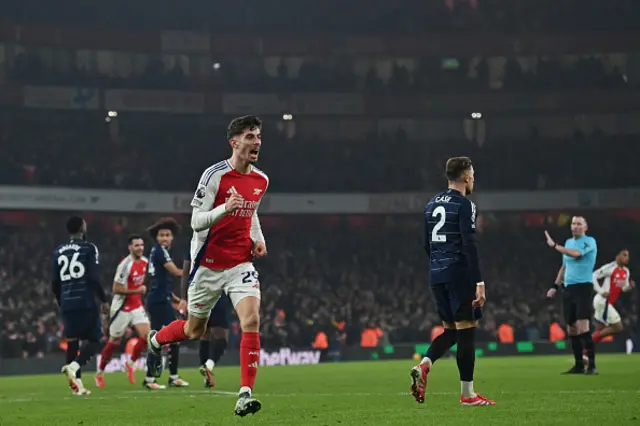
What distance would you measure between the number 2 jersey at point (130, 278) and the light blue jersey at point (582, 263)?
6792 mm

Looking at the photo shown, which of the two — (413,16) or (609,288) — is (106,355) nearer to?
(609,288)

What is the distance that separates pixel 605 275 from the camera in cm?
2447

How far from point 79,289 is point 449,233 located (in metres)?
6.85

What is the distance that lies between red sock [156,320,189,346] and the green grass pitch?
0.72 m

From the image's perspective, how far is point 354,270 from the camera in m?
44.4

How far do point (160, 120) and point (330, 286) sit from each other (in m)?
10.3

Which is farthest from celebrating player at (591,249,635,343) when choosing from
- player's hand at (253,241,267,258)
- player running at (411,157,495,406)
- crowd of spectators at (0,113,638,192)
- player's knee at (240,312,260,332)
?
Result: crowd of spectators at (0,113,638,192)

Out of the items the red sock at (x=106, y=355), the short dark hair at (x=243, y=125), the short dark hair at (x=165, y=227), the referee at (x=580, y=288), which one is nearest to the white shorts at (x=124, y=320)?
the red sock at (x=106, y=355)

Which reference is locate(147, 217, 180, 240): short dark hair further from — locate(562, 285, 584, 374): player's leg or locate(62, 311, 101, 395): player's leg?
locate(562, 285, 584, 374): player's leg

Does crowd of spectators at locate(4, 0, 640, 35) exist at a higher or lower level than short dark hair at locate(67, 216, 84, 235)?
higher

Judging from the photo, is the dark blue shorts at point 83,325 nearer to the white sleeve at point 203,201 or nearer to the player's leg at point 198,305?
the player's leg at point 198,305

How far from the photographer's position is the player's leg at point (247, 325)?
898 centimetres

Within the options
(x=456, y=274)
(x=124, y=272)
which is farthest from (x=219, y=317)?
(x=456, y=274)

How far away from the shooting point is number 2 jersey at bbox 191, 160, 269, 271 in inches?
388
